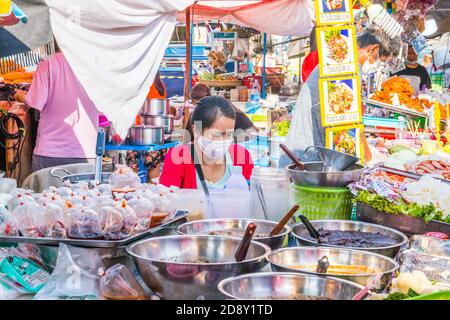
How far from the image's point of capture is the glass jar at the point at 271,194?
7.86 ft

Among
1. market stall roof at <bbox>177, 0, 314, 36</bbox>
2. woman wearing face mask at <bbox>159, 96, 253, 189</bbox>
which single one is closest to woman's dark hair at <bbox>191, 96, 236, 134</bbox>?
woman wearing face mask at <bbox>159, 96, 253, 189</bbox>

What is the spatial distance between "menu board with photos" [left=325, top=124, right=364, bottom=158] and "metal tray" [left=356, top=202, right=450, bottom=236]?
106cm

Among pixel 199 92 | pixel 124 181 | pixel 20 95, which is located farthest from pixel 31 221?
pixel 199 92

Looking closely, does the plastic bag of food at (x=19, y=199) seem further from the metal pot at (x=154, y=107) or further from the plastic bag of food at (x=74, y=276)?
the metal pot at (x=154, y=107)

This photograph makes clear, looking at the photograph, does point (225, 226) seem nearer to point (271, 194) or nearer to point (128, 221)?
point (271, 194)

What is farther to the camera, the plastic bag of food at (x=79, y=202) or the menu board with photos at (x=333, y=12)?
the menu board with photos at (x=333, y=12)

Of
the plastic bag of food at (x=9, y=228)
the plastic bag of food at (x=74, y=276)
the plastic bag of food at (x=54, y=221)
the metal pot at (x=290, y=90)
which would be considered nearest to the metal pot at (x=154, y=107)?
the plastic bag of food at (x=9, y=228)

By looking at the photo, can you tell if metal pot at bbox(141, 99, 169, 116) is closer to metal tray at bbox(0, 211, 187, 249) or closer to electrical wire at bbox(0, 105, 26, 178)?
electrical wire at bbox(0, 105, 26, 178)

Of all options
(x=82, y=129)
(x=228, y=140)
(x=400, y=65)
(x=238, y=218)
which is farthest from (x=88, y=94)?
(x=400, y=65)

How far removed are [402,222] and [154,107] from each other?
4560mm

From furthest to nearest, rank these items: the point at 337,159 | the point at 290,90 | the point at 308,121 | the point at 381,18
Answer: the point at 290,90
the point at 381,18
the point at 308,121
the point at 337,159

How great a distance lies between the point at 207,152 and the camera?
134 inches

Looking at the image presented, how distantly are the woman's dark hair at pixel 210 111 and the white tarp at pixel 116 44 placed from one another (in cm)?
158

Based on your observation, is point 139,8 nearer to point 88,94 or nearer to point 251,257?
point 88,94
